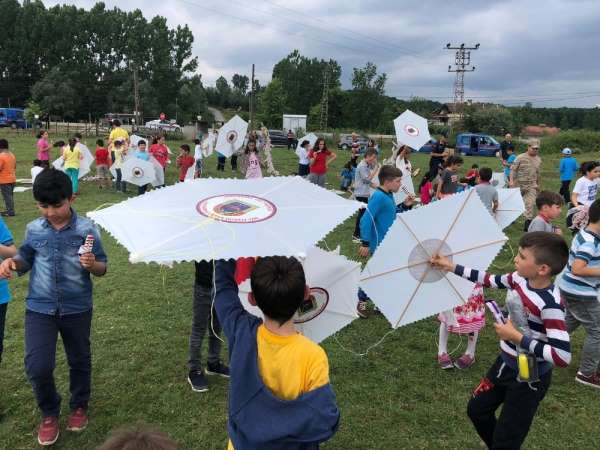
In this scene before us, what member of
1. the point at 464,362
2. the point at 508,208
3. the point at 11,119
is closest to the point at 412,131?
the point at 508,208

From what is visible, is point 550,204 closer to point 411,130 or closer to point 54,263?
point 54,263

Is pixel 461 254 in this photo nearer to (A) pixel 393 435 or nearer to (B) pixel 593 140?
(A) pixel 393 435

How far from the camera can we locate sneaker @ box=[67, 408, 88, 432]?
3.49 m

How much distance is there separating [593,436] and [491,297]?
2972 mm

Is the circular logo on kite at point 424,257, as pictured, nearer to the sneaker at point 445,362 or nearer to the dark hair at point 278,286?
the dark hair at point 278,286

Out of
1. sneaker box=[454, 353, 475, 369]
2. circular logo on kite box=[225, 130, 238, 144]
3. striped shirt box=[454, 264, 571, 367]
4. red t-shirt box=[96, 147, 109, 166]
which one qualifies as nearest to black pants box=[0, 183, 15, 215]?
red t-shirt box=[96, 147, 109, 166]

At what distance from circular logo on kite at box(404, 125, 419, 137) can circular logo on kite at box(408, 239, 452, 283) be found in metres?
7.48

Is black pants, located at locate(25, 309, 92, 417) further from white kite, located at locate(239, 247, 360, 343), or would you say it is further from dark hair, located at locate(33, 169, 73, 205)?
white kite, located at locate(239, 247, 360, 343)

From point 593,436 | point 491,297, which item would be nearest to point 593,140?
point 491,297

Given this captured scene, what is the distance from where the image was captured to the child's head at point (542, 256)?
98.6 inches

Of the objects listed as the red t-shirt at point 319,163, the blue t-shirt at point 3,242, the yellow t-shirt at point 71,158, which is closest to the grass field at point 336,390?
the blue t-shirt at point 3,242

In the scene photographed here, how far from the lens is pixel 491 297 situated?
6508mm

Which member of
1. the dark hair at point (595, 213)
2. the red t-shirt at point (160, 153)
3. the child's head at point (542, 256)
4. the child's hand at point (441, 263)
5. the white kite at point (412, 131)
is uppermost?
the white kite at point (412, 131)

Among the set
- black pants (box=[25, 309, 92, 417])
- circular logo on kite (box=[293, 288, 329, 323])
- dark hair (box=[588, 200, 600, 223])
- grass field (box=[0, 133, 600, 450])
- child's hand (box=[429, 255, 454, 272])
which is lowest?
grass field (box=[0, 133, 600, 450])
